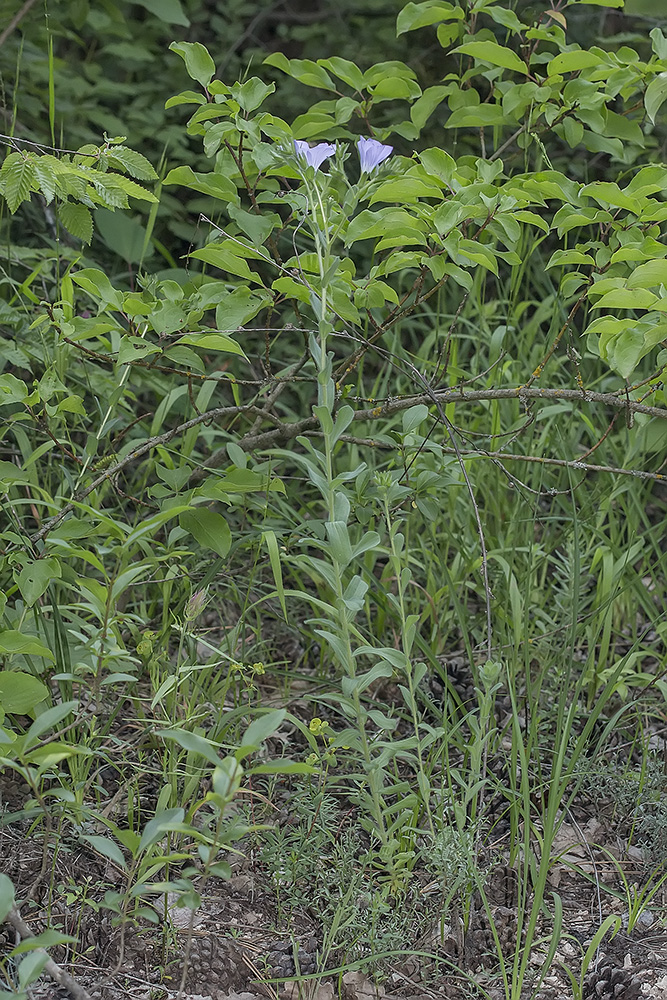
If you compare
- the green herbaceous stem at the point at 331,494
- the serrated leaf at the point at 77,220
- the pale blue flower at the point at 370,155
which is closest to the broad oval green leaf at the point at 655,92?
the pale blue flower at the point at 370,155

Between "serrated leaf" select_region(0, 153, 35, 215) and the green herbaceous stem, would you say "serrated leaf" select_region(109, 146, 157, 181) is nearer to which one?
"serrated leaf" select_region(0, 153, 35, 215)

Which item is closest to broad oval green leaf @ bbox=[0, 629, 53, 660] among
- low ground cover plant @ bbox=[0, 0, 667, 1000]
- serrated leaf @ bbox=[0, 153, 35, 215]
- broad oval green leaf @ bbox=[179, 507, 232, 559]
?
low ground cover plant @ bbox=[0, 0, 667, 1000]

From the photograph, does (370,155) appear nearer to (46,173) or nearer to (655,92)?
(46,173)

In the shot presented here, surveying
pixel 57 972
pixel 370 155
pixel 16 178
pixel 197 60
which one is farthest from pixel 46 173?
pixel 57 972

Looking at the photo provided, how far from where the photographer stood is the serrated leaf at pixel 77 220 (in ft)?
5.40

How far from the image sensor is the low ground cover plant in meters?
1.39

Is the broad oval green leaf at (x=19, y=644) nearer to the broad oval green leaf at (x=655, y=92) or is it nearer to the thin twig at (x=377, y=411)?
the thin twig at (x=377, y=411)

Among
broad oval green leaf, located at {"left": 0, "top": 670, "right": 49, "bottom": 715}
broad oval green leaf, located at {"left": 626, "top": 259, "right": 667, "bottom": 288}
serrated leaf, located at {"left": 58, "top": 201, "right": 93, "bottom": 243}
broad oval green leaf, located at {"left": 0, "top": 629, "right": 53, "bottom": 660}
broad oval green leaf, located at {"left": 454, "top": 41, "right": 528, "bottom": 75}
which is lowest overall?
broad oval green leaf, located at {"left": 0, "top": 670, "right": 49, "bottom": 715}

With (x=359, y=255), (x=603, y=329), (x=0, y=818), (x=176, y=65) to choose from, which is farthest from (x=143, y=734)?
(x=176, y=65)

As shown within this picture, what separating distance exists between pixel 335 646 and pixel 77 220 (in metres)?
0.89

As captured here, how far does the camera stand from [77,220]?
1.66m

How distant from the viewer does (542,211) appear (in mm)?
3375

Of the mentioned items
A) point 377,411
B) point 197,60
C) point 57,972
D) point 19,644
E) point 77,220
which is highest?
point 197,60

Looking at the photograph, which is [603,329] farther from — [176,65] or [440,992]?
[176,65]
